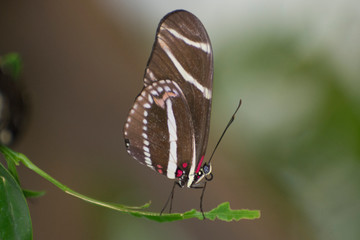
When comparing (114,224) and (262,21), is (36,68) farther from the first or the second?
(262,21)

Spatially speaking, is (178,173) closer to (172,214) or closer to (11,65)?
(172,214)

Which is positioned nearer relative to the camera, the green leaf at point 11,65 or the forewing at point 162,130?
the forewing at point 162,130

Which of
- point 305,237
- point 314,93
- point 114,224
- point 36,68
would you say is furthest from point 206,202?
point 36,68

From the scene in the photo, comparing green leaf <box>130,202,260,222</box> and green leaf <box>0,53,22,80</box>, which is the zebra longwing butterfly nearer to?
green leaf <box>130,202,260,222</box>

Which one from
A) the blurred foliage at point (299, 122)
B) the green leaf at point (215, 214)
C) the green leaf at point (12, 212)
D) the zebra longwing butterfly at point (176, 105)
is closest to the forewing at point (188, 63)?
the zebra longwing butterfly at point (176, 105)

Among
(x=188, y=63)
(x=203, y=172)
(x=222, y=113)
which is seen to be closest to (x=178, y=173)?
(x=203, y=172)

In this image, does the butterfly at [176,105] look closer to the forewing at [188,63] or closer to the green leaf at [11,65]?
the forewing at [188,63]
